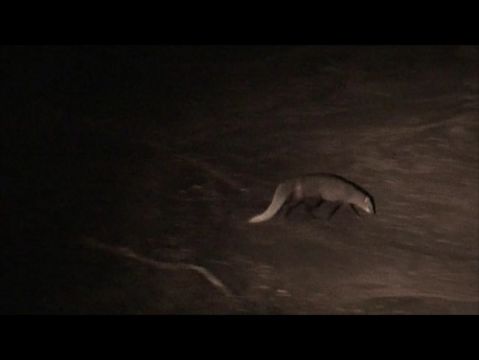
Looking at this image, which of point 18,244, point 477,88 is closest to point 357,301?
point 477,88

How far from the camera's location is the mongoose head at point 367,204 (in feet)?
4.60

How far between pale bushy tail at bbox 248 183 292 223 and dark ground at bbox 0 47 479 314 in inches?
Answer: 0.6

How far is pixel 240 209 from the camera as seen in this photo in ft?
4.70

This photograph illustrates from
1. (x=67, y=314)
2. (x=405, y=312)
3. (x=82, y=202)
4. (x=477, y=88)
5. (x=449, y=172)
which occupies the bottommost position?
(x=67, y=314)

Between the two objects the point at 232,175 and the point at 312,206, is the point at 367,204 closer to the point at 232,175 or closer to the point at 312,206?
the point at 312,206

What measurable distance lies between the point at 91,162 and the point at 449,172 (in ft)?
2.20

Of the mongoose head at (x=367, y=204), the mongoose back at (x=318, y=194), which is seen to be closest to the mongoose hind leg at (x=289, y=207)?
the mongoose back at (x=318, y=194)

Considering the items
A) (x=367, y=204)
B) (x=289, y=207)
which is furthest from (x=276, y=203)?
(x=367, y=204)

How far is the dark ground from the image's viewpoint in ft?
4.51

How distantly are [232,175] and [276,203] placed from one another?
0.11 meters

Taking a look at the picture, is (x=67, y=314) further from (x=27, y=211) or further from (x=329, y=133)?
(x=329, y=133)

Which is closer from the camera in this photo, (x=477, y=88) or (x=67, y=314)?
(x=67, y=314)

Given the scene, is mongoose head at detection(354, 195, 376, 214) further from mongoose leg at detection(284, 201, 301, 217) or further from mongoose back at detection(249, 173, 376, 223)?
mongoose leg at detection(284, 201, 301, 217)

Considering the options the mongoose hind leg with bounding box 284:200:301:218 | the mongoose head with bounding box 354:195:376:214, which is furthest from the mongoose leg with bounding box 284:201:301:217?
the mongoose head with bounding box 354:195:376:214
